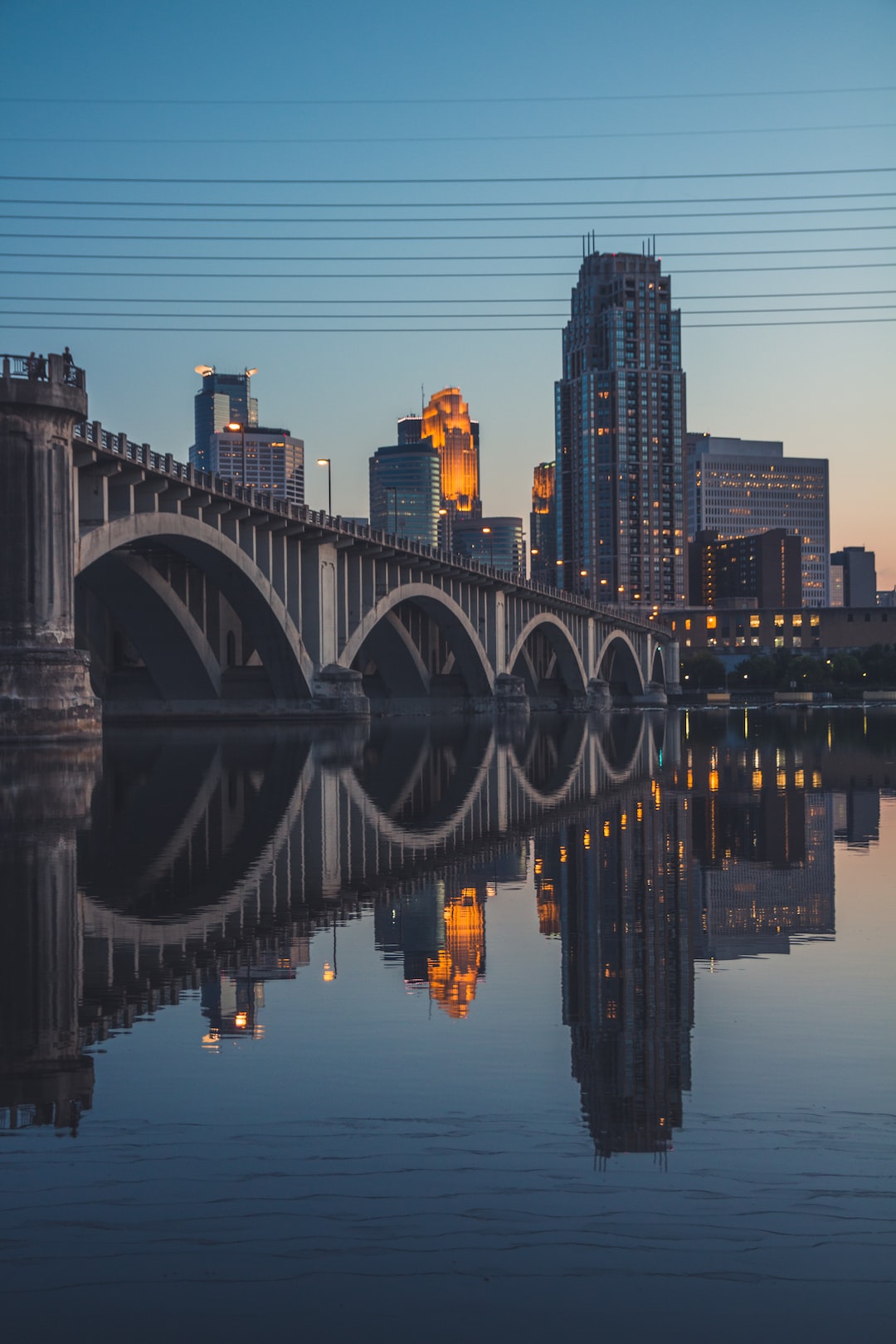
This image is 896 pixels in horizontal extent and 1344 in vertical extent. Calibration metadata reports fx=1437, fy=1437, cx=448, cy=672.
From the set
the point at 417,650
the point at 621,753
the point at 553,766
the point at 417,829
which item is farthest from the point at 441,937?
the point at 417,650

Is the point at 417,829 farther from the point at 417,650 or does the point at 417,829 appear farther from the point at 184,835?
the point at 417,650

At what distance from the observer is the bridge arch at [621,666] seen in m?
159

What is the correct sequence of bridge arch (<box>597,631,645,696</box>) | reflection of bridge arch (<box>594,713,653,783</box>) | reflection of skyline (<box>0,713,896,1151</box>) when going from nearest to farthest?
1. reflection of skyline (<box>0,713,896,1151</box>)
2. reflection of bridge arch (<box>594,713,653,783</box>)
3. bridge arch (<box>597,631,645,696</box>)

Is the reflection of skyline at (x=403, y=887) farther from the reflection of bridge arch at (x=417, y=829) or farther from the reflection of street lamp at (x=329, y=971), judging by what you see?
the reflection of street lamp at (x=329, y=971)

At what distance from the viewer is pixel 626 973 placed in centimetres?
1118

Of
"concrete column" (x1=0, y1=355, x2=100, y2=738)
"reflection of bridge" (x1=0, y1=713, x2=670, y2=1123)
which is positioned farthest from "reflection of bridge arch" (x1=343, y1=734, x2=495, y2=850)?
"concrete column" (x1=0, y1=355, x2=100, y2=738)

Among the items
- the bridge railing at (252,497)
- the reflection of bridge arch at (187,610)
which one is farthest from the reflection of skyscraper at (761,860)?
the reflection of bridge arch at (187,610)

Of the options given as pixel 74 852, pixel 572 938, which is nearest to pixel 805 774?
pixel 74 852

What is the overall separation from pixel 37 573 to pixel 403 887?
3257 cm

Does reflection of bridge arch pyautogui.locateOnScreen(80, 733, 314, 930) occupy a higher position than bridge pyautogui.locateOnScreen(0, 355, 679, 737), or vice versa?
bridge pyautogui.locateOnScreen(0, 355, 679, 737)

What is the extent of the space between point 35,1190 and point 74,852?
44.1 feet

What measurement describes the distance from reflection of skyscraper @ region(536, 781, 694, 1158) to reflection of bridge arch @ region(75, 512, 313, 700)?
39.3 metres

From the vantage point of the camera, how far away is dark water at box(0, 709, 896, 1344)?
5.21 metres

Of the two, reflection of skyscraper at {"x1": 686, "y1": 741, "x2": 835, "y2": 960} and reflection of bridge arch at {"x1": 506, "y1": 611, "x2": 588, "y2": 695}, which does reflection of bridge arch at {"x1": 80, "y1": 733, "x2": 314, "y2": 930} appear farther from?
reflection of bridge arch at {"x1": 506, "y1": 611, "x2": 588, "y2": 695}
